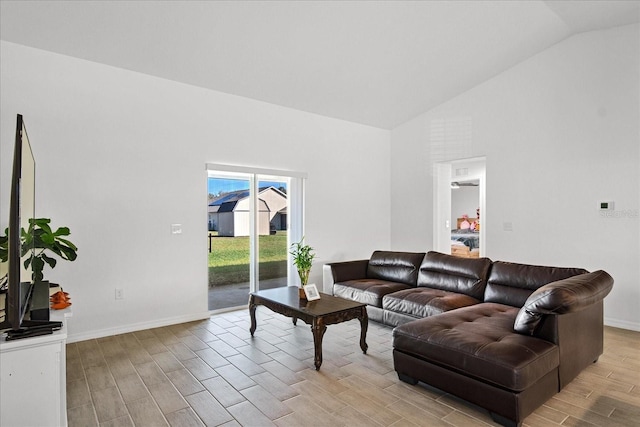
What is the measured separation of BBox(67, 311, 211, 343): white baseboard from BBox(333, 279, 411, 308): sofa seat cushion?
1820 millimetres

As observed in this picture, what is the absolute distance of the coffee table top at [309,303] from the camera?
3490 millimetres

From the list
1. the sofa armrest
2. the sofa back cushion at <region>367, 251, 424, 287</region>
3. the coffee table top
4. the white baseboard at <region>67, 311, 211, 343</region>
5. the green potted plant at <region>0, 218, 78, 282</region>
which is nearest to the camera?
the green potted plant at <region>0, 218, 78, 282</region>

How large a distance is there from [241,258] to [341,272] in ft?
4.92

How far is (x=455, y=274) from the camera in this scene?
14.4 feet

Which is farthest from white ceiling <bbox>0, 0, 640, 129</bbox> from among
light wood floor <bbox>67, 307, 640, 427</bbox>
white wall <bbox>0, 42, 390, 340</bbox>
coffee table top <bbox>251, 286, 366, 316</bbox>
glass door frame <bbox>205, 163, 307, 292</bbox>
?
light wood floor <bbox>67, 307, 640, 427</bbox>

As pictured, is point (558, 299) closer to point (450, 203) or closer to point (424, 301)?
point (424, 301)

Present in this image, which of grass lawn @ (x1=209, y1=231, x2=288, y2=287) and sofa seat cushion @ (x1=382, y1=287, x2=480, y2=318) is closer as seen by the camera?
sofa seat cushion @ (x1=382, y1=287, x2=480, y2=318)

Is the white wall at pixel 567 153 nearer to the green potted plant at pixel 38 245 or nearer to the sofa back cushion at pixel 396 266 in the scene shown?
the sofa back cushion at pixel 396 266

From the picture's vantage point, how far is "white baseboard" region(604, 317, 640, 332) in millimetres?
4384

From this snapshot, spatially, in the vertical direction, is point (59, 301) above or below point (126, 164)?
below

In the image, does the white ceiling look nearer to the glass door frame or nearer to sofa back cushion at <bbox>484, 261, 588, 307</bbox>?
the glass door frame

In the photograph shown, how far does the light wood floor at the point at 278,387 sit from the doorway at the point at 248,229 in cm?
141

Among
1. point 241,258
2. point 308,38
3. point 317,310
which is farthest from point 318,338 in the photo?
point 308,38

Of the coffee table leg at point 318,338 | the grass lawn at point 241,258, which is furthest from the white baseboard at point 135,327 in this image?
the coffee table leg at point 318,338
